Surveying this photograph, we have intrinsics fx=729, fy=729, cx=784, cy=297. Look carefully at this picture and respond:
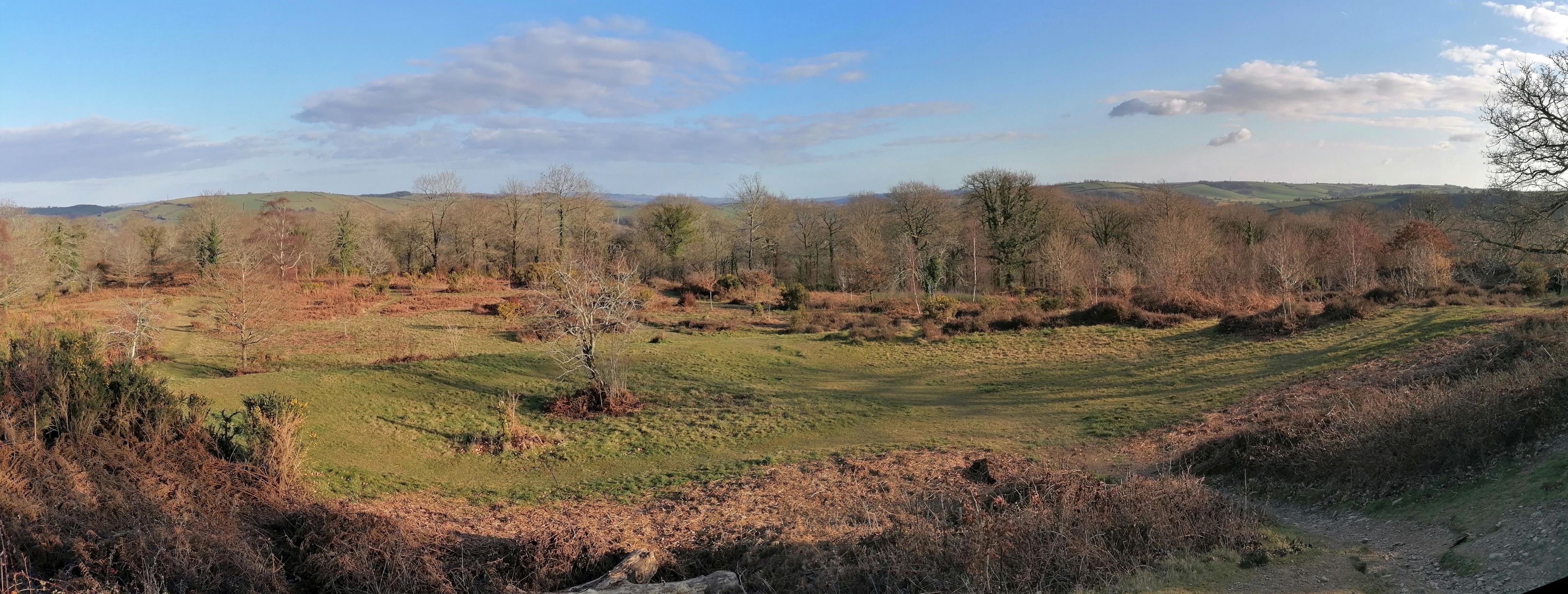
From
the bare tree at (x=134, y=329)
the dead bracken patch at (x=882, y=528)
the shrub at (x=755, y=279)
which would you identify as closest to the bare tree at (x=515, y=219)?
the shrub at (x=755, y=279)

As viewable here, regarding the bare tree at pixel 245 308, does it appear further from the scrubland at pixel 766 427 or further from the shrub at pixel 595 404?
the shrub at pixel 595 404

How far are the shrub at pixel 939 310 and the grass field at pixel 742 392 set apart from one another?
188 inches

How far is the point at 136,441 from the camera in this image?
30.5 feet

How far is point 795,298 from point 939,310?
1052 cm

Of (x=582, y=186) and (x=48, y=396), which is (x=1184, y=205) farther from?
(x=48, y=396)

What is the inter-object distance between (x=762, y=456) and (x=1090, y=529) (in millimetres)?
7336

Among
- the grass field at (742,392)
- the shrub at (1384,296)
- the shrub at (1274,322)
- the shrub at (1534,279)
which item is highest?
the shrub at (1534,279)

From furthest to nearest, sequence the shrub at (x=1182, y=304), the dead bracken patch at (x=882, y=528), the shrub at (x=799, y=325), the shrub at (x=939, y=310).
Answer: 1. the shrub at (x=939, y=310)
2. the shrub at (x=799, y=325)
3. the shrub at (x=1182, y=304)
4. the dead bracken patch at (x=882, y=528)

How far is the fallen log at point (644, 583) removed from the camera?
6.79m

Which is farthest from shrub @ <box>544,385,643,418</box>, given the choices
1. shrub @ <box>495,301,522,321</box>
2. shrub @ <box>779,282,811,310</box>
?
shrub @ <box>779,282,811,310</box>

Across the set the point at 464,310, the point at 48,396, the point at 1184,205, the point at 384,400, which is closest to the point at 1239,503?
the point at 48,396

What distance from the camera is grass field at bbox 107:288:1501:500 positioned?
43.8 ft

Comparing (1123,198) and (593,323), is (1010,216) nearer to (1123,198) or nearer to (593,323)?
(1123,198)

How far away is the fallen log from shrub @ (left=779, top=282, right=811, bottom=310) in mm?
32231
